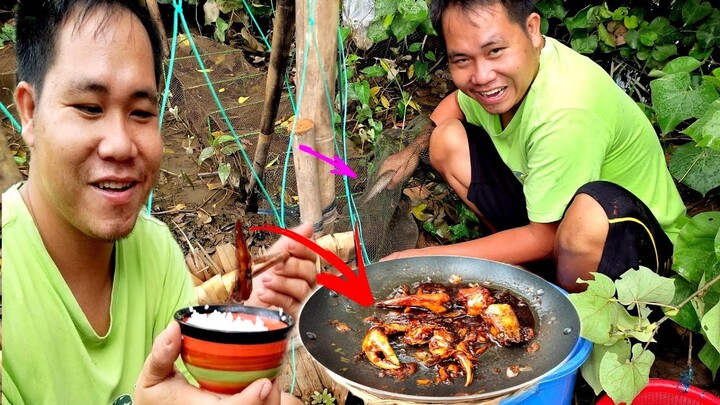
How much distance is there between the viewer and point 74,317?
100 cm

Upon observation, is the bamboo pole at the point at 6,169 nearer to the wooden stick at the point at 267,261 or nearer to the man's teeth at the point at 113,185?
the man's teeth at the point at 113,185

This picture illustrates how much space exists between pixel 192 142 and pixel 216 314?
129cm

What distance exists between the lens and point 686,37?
294 centimetres

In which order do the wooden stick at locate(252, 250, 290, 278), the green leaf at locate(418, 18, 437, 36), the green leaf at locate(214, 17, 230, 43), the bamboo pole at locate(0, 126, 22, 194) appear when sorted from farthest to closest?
the green leaf at locate(418, 18, 437, 36), the green leaf at locate(214, 17, 230, 43), the wooden stick at locate(252, 250, 290, 278), the bamboo pole at locate(0, 126, 22, 194)

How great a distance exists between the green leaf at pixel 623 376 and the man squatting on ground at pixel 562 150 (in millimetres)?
424

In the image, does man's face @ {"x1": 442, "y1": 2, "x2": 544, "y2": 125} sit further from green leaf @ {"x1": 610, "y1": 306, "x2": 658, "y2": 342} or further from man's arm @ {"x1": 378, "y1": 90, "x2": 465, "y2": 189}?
green leaf @ {"x1": 610, "y1": 306, "x2": 658, "y2": 342}

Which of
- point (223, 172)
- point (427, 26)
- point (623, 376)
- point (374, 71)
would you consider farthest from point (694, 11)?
point (223, 172)

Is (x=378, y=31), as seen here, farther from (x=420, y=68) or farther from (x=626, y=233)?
(x=626, y=233)

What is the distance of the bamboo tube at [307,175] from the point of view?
197cm

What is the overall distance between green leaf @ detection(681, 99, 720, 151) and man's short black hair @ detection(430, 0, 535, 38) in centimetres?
63

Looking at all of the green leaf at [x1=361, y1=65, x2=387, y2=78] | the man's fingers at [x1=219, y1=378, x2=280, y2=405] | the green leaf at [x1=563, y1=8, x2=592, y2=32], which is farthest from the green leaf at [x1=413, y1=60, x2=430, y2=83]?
the man's fingers at [x1=219, y1=378, x2=280, y2=405]

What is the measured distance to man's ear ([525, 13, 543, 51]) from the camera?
88.0 inches

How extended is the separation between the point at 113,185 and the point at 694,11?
8.93 feet

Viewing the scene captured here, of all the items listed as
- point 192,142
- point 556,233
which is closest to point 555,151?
point 556,233
